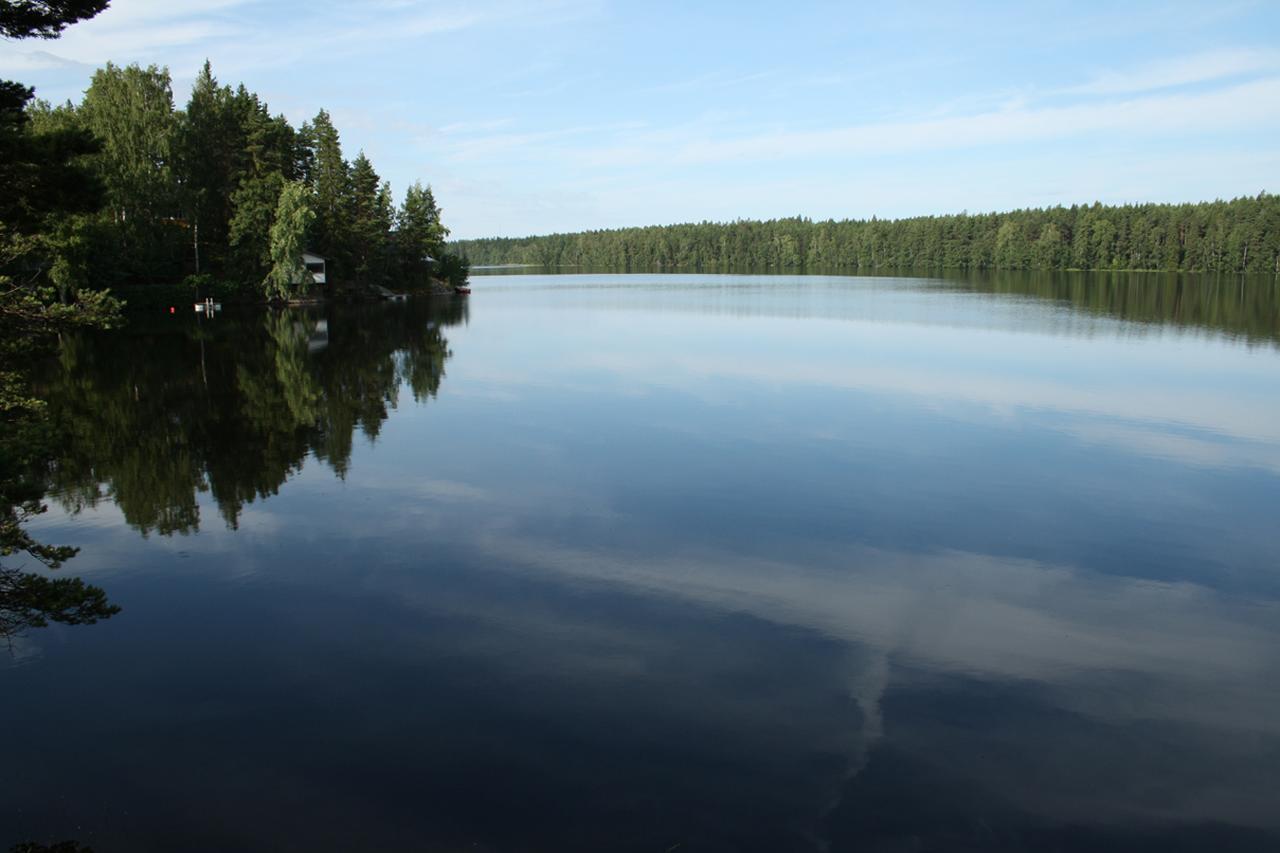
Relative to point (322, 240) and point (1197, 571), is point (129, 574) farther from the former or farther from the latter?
point (322, 240)

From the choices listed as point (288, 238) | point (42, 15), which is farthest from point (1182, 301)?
point (42, 15)

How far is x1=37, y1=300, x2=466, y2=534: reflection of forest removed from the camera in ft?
61.5

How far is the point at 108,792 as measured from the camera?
828cm

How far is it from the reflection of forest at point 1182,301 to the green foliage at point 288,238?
62.1 m

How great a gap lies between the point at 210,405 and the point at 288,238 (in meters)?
47.1

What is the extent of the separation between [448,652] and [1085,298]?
283 feet

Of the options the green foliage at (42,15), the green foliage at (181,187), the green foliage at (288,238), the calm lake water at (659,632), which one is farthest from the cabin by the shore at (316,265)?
the green foliage at (42,15)

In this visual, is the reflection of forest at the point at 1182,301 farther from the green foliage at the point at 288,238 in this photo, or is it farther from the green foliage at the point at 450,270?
the green foliage at the point at 450,270

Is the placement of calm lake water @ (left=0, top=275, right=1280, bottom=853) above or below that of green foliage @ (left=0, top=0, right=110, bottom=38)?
below

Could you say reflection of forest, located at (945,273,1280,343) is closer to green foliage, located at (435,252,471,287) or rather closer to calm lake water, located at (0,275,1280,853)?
calm lake water, located at (0,275,1280,853)

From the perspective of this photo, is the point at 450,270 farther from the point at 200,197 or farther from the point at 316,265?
the point at 200,197

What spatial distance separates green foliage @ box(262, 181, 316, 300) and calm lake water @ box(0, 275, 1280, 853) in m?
45.2

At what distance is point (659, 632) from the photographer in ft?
38.3

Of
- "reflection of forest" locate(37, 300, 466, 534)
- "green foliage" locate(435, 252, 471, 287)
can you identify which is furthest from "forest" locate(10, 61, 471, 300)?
"green foliage" locate(435, 252, 471, 287)
